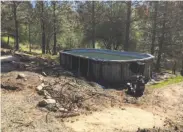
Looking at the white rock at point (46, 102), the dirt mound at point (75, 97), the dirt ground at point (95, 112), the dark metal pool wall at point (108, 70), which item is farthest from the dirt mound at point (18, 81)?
the dark metal pool wall at point (108, 70)

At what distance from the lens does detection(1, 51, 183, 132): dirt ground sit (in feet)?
29.4

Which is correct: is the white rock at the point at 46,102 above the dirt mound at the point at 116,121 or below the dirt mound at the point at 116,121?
above

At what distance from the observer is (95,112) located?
10.8 meters

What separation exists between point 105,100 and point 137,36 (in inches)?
840

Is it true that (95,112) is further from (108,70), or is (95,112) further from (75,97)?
(108,70)

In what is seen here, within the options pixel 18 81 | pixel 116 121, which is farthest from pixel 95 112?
pixel 18 81

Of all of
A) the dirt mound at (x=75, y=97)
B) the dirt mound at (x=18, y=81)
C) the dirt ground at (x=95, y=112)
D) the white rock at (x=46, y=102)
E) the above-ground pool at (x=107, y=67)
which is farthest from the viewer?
the above-ground pool at (x=107, y=67)

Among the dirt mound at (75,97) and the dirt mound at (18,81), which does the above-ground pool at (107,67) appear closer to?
the dirt mound at (75,97)

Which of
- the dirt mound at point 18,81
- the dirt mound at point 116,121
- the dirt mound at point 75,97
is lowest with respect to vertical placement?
the dirt mound at point 116,121

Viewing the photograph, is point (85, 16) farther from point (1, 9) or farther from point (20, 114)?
point (20, 114)

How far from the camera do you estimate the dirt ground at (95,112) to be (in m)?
8.95

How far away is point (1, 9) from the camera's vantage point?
3084 centimetres

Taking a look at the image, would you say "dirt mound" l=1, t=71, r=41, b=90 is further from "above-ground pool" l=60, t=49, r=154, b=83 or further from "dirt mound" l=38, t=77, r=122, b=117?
"above-ground pool" l=60, t=49, r=154, b=83

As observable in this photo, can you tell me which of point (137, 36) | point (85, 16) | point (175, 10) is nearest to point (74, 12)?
point (85, 16)
